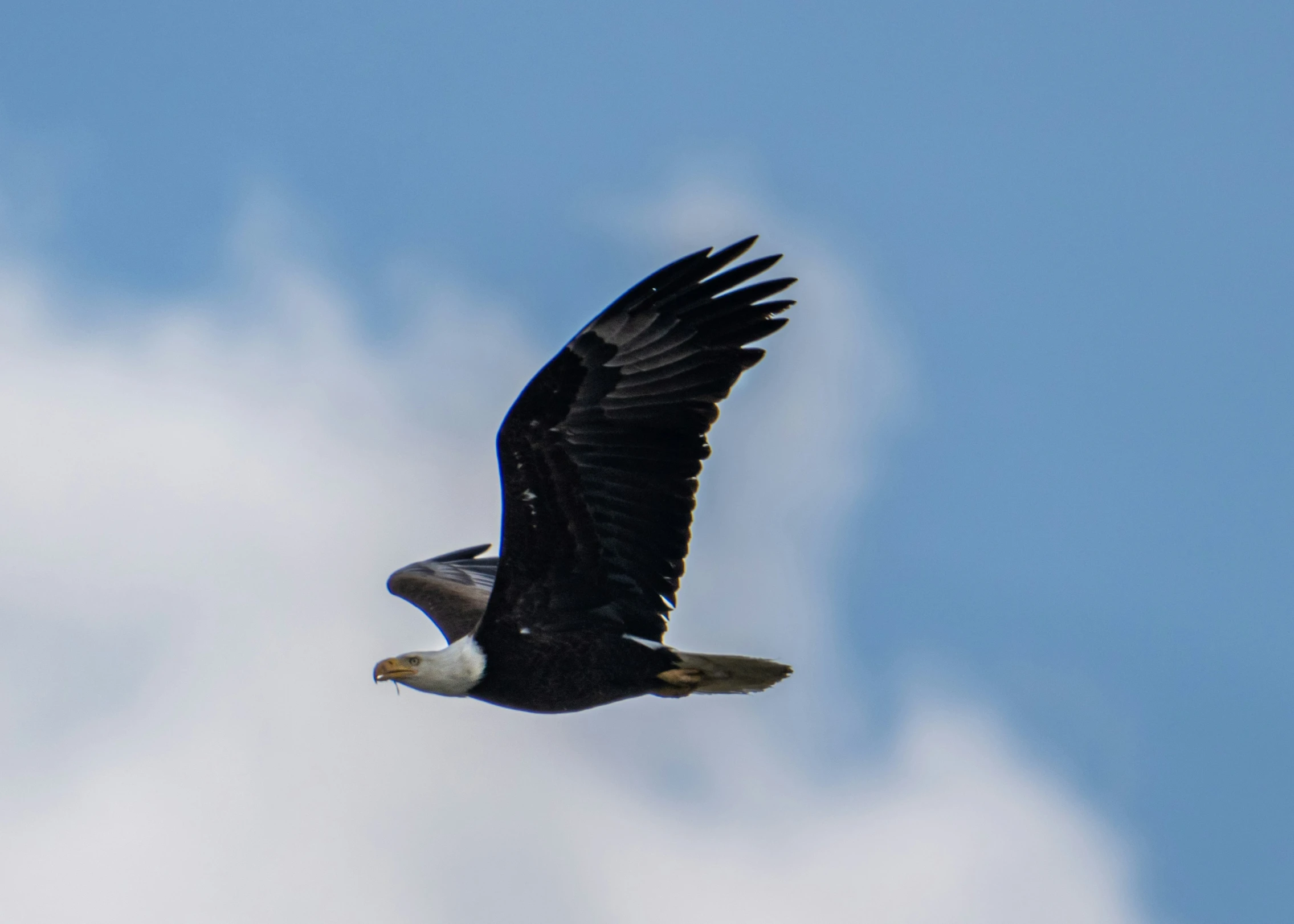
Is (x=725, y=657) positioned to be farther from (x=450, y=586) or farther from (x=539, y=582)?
(x=450, y=586)

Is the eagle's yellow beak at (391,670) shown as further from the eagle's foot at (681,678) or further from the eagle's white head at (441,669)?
the eagle's foot at (681,678)

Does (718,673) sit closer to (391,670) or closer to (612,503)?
(612,503)

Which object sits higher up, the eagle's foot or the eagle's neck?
the eagle's foot

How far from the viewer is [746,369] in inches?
431

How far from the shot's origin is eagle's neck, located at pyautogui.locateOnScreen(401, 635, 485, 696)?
1123 centimetres

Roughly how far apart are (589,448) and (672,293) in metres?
0.96

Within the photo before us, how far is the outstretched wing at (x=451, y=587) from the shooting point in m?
13.3

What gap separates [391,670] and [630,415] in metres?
2.00

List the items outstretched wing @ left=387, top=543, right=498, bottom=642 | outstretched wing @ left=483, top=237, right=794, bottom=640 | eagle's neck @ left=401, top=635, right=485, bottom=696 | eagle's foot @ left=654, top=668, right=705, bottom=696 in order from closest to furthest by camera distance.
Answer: outstretched wing @ left=483, top=237, right=794, bottom=640, eagle's neck @ left=401, top=635, right=485, bottom=696, eagle's foot @ left=654, top=668, right=705, bottom=696, outstretched wing @ left=387, top=543, right=498, bottom=642

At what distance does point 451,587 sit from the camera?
1380 centimetres

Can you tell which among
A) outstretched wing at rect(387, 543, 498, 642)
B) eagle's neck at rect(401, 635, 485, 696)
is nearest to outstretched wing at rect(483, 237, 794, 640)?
eagle's neck at rect(401, 635, 485, 696)

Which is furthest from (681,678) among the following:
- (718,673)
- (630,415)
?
(630,415)

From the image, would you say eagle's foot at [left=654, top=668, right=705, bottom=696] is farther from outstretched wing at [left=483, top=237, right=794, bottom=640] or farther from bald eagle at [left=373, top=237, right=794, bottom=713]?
outstretched wing at [left=483, top=237, right=794, bottom=640]

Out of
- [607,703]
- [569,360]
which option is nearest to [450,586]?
[607,703]
